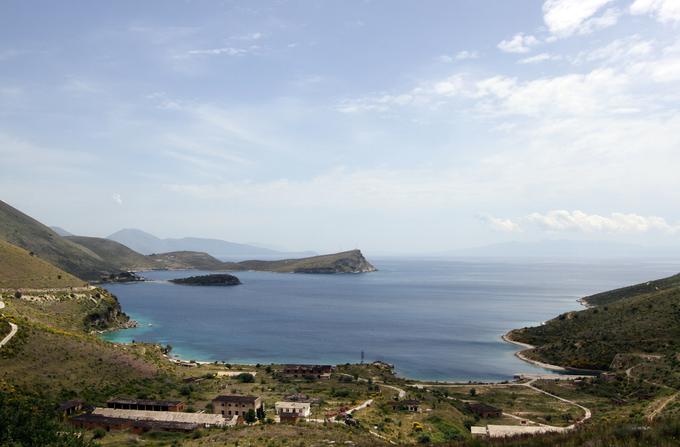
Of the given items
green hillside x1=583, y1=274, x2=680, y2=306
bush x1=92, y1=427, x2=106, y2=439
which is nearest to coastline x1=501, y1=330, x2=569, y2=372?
green hillside x1=583, y1=274, x2=680, y2=306

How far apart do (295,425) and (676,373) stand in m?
61.0

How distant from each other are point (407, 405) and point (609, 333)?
224 ft

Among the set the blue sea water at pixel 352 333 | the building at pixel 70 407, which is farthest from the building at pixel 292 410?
the blue sea water at pixel 352 333

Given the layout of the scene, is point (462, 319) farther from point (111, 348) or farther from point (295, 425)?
point (295, 425)

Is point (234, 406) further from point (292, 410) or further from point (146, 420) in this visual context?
point (146, 420)

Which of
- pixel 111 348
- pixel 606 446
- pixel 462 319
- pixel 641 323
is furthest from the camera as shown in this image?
pixel 462 319

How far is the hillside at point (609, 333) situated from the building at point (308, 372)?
50695 mm

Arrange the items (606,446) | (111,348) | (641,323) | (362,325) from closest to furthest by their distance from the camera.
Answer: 1. (606,446)
2. (111,348)
3. (641,323)
4. (362,325)

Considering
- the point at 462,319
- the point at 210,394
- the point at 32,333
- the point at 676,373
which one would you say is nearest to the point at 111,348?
the point at 32,333

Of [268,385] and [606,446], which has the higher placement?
[606,446]

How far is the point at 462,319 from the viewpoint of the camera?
6378 inches

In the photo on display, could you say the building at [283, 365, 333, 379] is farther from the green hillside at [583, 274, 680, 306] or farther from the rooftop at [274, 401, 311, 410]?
the green hillside at [583, 274, 680, 306]

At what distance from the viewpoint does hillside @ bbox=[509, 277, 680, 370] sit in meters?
94.0

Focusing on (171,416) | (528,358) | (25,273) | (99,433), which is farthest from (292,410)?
(25,273)
